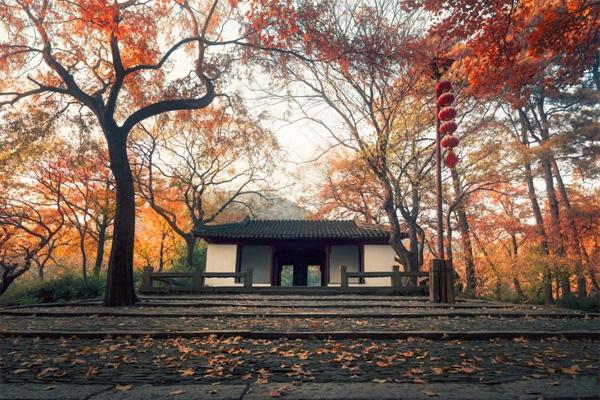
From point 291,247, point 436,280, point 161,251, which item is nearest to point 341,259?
point 291,247

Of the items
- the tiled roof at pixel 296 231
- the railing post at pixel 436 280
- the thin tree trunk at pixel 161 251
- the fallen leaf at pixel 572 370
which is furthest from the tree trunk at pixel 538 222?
the thin tree trunk at pixel 161 251

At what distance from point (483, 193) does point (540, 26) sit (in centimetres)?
1827

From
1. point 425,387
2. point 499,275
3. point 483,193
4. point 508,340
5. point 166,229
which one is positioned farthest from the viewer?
point 166,229

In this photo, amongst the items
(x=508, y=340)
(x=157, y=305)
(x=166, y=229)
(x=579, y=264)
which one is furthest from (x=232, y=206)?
(x=508, y=340)

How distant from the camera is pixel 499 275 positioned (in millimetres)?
18000

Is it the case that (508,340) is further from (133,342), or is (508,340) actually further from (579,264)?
(579,264)

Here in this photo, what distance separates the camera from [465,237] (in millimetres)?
19719

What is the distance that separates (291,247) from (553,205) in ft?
43.0

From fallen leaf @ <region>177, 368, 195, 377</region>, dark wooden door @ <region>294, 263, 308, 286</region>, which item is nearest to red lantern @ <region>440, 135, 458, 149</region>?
fallen leaf @ <region>177, 368, 195, 377</region>

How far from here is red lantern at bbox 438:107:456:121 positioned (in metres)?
8.68

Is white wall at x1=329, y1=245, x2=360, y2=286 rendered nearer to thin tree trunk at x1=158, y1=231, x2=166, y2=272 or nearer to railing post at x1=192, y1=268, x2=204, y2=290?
railing post at x1=192, y1=268, x2=204, y2=290

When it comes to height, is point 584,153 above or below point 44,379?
above

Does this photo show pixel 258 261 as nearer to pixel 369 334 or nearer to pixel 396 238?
pixel 396 238

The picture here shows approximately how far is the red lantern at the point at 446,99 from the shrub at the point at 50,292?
46.0ft
